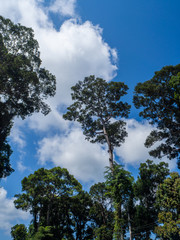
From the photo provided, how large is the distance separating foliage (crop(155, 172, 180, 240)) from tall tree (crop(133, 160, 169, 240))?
2.35m

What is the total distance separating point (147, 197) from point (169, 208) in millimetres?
4485

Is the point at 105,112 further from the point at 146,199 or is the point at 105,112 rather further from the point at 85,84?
the point at 146,199

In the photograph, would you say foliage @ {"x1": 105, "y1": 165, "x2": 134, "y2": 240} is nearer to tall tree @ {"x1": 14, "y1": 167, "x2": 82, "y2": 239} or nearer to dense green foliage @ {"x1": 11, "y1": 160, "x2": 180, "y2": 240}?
dense green foliage @ {"x1": 11, "y1": 160, "x2": 180, "y2": 240}

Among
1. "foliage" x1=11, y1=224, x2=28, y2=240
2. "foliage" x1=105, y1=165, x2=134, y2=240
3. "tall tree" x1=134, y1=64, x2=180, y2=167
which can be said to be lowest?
"foliage" x1=11, y1=224, x2=28, y2=240

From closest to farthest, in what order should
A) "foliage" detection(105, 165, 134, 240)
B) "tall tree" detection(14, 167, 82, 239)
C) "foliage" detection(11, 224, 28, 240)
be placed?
"foliage" detection(105, 165, 134, 240) < "tall tree" detection(14, 167, 82, 239) < "foliage" detection(11, 224, 28, 240)

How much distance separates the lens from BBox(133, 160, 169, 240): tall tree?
18.2 m

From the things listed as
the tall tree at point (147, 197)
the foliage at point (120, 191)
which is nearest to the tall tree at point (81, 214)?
the tall tree at point (147, 197)

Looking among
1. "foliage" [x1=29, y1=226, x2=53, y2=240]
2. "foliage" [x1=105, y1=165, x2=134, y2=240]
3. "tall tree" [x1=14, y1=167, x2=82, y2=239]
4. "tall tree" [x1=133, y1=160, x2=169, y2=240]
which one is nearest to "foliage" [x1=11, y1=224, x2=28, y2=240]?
"tall tree" [x1=14, y1=167, x2=82, y2=239]

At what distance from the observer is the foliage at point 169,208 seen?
14.4m

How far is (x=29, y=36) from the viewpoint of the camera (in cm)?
1695

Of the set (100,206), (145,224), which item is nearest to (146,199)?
(145,224)

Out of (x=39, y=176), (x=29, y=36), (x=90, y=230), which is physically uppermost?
(x=29, y=36)

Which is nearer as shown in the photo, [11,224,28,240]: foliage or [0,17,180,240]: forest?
[0,17,180,240]: forest

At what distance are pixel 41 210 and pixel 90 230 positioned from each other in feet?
30.9
